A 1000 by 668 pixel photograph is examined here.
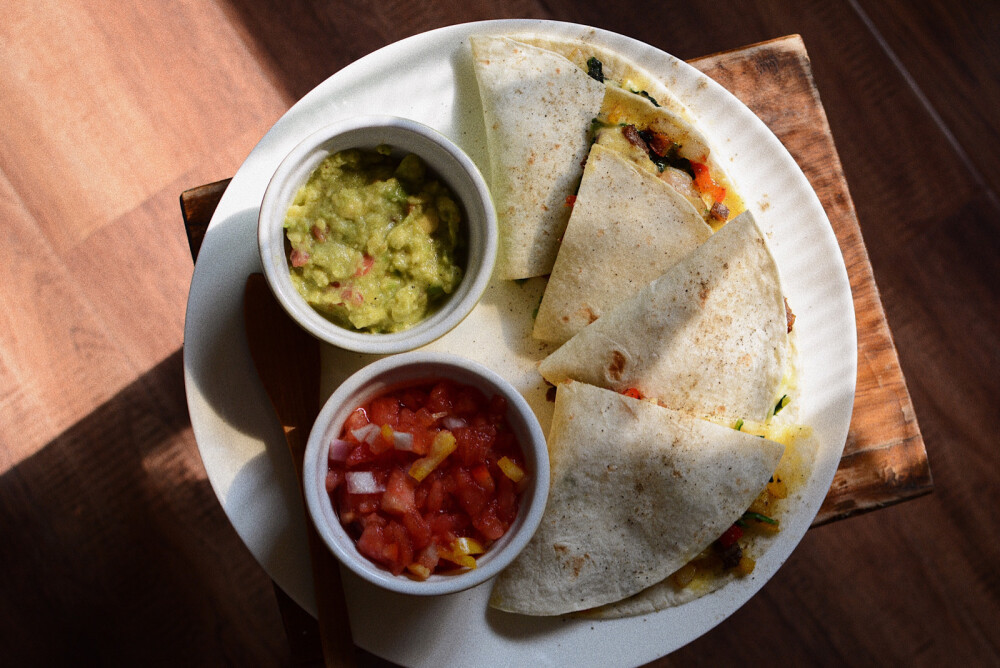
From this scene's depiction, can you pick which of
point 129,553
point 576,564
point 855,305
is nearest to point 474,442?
point 576,564

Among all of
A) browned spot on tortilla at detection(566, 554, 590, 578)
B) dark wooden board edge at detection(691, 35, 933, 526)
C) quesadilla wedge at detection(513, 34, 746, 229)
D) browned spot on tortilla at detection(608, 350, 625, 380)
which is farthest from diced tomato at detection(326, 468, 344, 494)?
dark wooden board edge at detection(691, 35, 933, 526)

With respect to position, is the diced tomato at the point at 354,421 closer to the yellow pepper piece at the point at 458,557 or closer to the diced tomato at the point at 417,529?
the diced tomato at the point at 417,529

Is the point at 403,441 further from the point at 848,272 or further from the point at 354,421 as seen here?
the point at 848,272

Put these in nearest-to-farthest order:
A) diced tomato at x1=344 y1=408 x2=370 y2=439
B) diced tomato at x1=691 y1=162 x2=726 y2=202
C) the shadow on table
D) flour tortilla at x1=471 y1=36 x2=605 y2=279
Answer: diced tomato at x1=344 y1=408 x2=370 y2=439
flour tortilla at x1=471 y1=36 x2=605 y2=279
diced tomato at x1=691 y1=162 x2=726 y2=202
the shadow on table

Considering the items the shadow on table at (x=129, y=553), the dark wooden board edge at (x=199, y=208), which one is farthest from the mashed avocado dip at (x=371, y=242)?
the shadow on table at (x=129, y=553)

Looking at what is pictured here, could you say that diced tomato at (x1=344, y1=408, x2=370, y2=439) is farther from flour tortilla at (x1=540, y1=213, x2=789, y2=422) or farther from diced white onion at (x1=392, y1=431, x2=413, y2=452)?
flour tortilla at (x1=540, y1=213, x2=789, y2=422)

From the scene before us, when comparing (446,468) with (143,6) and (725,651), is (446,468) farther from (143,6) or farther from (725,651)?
(143,6)
